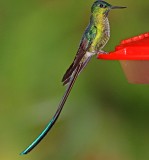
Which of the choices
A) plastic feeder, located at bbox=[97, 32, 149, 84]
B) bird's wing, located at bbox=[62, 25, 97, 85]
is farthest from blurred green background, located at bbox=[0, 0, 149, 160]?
plastic feeder, located at bbox=[97, 32, 149, 84]

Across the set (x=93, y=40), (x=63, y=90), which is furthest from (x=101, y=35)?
(x=63, y=90)

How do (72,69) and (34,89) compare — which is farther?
(34,89)

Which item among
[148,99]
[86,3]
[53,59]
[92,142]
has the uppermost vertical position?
[86,3]

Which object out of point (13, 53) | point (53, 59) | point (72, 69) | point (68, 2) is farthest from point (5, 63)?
point (72, 69)

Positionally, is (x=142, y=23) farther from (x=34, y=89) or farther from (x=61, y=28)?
(x=34, y=89)

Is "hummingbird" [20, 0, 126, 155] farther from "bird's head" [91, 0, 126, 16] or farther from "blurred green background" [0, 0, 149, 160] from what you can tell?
"blurred green background" [0, 0, 149, 160]
